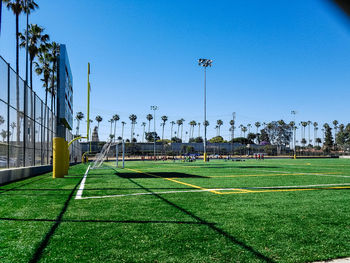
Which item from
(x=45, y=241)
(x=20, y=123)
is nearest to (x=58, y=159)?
(x=20, y=123)

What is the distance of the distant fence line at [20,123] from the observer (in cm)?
1177

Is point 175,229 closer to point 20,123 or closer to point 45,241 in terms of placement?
point 45,241

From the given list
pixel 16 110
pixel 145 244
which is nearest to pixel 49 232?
pixel 145 244

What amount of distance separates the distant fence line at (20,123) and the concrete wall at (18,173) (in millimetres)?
272

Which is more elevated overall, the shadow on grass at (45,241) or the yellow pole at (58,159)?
the yellow pole at (58,159)

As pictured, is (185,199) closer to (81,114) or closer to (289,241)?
(289,241)

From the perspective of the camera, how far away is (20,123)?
A: 13.7 metres

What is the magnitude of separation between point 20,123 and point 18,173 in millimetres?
2406

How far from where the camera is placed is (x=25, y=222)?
17.1 feet

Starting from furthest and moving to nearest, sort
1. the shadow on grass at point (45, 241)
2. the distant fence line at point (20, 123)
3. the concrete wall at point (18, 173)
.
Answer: the concrete wall at point (18, 173) < the distant fence line at point (20, 123) < the shadow on grass at point (45, 241)

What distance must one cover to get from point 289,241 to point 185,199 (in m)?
3.74

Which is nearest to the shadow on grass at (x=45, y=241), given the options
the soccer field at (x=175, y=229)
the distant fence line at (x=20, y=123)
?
the soccer field at (x=175, y=229)

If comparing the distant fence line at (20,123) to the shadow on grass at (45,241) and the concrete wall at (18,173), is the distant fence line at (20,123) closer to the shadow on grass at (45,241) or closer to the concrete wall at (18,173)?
the concrete wall at (18,173)

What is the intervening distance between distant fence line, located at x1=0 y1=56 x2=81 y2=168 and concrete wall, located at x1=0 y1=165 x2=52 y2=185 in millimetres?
272
